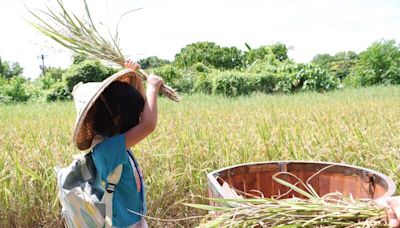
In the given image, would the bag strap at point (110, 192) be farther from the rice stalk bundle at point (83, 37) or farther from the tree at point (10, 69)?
the tree at point (10, 69)

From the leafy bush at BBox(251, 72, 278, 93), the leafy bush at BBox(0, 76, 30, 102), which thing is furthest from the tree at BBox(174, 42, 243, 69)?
the leafy bush at BBox(251, 72, 278, 93)

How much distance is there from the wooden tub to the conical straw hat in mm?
595

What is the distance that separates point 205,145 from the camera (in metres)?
3.62

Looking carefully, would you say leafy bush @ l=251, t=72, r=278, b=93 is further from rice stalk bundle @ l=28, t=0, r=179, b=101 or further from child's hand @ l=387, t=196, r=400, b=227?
child's hand @ l=387, t=196, r=400, b=227

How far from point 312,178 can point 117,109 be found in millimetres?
974

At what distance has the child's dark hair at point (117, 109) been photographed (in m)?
2.14

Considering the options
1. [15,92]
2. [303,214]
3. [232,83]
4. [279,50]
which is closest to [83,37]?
[303,214]

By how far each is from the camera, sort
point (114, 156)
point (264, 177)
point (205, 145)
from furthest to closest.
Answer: point (205, 145)
point (264, 177)
point (114, 156)

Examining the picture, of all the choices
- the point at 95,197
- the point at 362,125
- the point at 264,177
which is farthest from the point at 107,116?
the point at 362,125

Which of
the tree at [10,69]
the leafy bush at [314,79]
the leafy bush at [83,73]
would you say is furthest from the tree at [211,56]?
the tree at [10,69]

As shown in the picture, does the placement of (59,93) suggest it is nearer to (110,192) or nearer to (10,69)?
(110,192)

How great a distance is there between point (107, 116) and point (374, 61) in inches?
761

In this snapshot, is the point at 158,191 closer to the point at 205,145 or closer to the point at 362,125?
the point at 205,145

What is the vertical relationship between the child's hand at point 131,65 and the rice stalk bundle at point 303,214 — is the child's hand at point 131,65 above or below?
above
